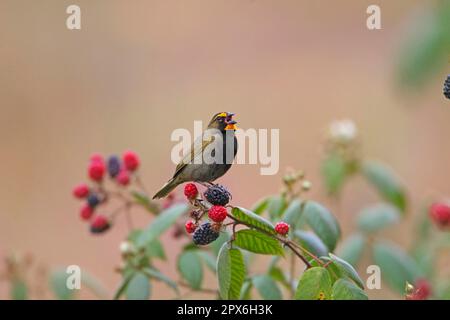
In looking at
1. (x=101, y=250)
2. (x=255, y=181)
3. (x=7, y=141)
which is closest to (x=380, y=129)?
(x=255, y=181)

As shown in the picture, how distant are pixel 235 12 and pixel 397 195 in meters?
4.70

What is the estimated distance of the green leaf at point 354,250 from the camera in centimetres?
241

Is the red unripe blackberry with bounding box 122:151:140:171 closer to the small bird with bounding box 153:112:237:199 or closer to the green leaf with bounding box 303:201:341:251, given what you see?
the small bird with bounding box 153:112:237:199

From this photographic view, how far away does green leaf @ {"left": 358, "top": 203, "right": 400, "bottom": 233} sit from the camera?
2.53 meters

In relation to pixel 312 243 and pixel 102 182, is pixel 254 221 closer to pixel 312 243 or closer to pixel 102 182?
pixel 312 243

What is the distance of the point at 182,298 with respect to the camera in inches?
80.4

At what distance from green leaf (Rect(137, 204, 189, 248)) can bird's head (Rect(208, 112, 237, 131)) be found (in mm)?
270

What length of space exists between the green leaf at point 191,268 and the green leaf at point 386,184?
2.93 feet

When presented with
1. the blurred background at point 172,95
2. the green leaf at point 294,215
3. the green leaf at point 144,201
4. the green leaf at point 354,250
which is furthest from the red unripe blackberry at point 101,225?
the blurred background at point 172,95

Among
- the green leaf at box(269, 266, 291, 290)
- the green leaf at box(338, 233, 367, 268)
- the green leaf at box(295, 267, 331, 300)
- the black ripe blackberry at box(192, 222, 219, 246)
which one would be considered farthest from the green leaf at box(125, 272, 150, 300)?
the green leaf at box(338, 233, 367, 268)

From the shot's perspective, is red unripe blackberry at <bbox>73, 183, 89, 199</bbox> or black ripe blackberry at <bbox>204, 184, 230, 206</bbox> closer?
black ripe blackberry at <bbox>204, 184, 230, 206</bbox>

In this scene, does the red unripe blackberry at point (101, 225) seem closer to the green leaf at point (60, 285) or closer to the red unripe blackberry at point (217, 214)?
the green leaf at point (60, 285)

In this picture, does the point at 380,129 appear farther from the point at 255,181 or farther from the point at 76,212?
the point at 76,212

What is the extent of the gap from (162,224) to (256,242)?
1.44 feet
